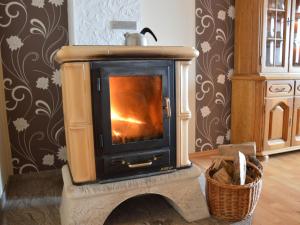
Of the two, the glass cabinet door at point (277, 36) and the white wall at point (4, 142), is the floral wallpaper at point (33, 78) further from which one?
the glass cabinet door at point (277, 36)

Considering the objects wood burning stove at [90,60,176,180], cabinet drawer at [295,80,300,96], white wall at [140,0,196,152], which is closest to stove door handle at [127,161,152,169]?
wood burning stove at [90,60,176,180]

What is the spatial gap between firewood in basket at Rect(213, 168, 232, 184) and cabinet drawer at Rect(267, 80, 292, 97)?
1208 millimetres

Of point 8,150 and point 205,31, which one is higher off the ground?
point 205,31

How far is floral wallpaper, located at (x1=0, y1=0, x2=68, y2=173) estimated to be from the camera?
181 centimetres

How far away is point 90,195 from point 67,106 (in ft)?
1.39

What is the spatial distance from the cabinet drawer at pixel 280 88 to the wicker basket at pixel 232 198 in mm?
1153

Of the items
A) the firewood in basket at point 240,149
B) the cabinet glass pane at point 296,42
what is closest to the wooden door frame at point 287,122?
the cabinet glass pane at point 296,42

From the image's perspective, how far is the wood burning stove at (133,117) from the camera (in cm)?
124

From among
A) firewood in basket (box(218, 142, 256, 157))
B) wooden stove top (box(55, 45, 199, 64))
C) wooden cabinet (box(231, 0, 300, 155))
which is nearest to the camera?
wooden stove top (box(55, 45, 199, 64))

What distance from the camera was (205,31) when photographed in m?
2.37

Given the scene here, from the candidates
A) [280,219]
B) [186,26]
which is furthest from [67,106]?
[186,26]

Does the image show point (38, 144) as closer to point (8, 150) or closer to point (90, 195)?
point (8, 150)

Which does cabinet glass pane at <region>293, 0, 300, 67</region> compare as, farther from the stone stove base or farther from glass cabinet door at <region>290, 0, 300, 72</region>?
the stone stove base

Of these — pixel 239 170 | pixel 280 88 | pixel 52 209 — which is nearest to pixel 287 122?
pixel 280 88
